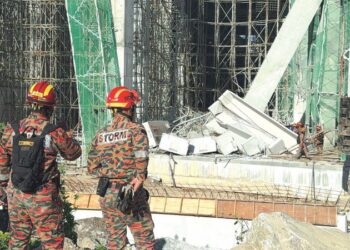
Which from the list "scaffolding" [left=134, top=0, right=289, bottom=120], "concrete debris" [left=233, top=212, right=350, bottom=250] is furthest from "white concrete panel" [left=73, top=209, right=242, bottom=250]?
"scaffolding" [left=134, top=0, right=289, bottom=120]

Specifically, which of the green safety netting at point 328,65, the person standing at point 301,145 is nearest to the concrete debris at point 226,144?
the person standing at point 301,145

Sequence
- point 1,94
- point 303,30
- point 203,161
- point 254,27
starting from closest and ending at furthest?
point 203,161 < point 303,30 < point 1,94 < point 254,27

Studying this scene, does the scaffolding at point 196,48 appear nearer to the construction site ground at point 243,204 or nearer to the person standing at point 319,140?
the person standing at point 319,140

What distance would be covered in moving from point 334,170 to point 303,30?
6005 millimetres

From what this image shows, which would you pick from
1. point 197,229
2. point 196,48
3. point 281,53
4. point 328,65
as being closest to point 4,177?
point 197,229

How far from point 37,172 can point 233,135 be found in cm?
1200

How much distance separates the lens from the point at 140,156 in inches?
168

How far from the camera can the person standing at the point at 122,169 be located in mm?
4320

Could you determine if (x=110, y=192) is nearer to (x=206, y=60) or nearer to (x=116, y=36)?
(x=116, y=36)

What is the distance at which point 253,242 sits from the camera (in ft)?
19.1

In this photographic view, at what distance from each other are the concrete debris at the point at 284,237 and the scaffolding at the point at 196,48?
14.0 metres

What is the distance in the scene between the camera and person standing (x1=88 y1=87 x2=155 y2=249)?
4.32m

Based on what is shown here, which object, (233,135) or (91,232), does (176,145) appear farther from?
(91,232)

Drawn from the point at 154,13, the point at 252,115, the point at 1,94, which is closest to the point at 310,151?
the point at 252,115
